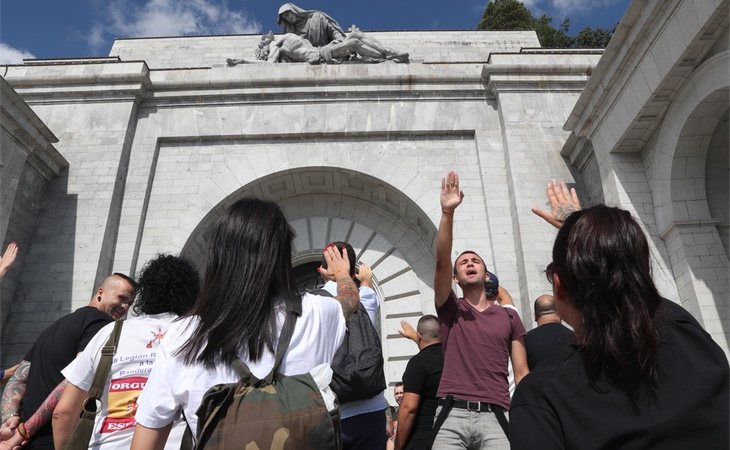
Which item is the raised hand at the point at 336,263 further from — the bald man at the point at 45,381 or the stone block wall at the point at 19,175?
the stone block wall at the point at 19,175

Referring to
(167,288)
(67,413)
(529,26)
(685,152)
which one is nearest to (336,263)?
(167,288)

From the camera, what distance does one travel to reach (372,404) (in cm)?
303

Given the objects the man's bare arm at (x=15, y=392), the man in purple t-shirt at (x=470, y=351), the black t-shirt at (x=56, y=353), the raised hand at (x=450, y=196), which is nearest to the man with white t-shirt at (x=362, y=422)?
the man in purple t-shirt at (x=470, y=351)

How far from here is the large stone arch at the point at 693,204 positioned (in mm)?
6617

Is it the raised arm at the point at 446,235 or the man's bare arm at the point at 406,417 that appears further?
the man's bare arm at the point at 406,417

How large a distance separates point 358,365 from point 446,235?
946 mm

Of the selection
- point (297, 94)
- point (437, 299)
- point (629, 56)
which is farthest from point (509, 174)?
point (437, 299)

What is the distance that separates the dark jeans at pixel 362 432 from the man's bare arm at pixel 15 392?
203 cm

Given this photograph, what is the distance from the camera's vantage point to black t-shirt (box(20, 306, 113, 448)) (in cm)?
310

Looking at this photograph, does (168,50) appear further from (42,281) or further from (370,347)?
(370,347)

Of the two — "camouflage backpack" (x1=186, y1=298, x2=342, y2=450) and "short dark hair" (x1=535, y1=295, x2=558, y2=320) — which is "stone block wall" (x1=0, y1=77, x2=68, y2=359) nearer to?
"short dark hair" (x1=535, y1=295, x2=558, y2=320)

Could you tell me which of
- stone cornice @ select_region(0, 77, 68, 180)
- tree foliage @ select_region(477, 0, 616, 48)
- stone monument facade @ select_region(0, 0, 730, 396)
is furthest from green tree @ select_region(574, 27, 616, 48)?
stone cornice @ select_region(0, 77, 68, 180)

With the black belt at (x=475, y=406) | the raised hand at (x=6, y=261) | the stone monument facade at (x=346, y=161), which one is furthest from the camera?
the stone monument facade at (x=346, y=161)

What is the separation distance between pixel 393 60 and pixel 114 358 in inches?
380
